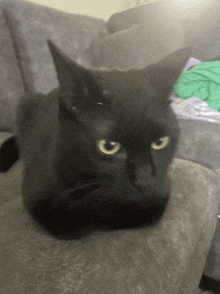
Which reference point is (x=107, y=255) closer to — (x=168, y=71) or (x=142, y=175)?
(x=142, y=175)


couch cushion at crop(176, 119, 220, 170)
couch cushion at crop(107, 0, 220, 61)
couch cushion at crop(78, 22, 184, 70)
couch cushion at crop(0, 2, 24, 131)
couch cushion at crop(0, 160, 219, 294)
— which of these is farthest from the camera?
couch cushion at crop(107, 0, 220, 61)

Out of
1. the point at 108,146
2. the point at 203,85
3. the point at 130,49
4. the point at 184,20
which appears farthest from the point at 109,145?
the point at 184,20

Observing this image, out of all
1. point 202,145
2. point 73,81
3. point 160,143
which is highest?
point 73,81

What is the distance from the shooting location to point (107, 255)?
0.52 meters

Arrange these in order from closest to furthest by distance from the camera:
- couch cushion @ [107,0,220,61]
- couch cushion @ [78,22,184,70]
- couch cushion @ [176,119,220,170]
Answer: couch cushion @ [176,119,220,170] → couch cushion @ [78,22,184,70] → couch cushion @ [107,0,220,61]

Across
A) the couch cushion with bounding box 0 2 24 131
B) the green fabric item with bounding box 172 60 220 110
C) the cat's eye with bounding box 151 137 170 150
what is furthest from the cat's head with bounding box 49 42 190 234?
the green fabric item with bounding box 172 60 220 110

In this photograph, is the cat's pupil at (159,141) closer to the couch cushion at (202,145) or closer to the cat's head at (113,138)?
the cat's head at (113,138)

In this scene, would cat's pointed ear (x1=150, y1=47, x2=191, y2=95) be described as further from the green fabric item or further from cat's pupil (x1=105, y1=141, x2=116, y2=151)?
the green fabric item

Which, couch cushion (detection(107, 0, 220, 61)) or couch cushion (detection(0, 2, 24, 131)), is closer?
couch cushion (detection(0, 2, 24, 131))

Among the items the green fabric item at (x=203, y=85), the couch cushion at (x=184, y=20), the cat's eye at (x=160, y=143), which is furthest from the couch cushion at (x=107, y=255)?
the couch cushion at (x=184, y=20)

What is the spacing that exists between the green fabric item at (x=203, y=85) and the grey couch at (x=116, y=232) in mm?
221

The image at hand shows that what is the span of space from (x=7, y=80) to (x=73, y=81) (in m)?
0.75

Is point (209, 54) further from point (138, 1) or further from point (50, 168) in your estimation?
point (50, 168)

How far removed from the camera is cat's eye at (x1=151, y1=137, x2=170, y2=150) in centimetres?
53
